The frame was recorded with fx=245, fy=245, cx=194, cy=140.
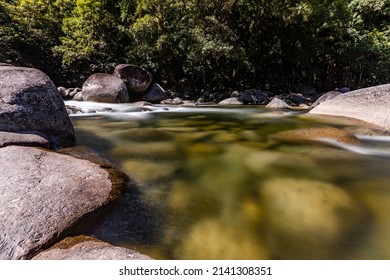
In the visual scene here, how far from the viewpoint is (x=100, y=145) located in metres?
5.20

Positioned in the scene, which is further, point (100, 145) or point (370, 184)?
point (100, 145)

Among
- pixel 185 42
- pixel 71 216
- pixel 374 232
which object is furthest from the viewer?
pixel 185 42

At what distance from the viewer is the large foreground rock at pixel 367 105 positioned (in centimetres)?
691

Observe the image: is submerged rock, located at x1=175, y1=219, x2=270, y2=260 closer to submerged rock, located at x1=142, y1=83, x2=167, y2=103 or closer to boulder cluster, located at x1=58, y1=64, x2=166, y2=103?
boulder cluster, located at x1=58, y1=64, x2=166, y2=103

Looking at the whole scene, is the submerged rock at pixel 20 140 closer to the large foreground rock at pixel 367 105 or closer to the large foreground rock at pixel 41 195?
the large foreground rock at pixel 41 195

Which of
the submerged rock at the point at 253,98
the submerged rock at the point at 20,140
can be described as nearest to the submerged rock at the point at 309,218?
the submerged rock at the point at 20,140

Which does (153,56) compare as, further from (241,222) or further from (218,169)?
(241,222)

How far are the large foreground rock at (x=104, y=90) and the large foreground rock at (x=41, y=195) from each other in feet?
39.7

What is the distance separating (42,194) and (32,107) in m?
2.84

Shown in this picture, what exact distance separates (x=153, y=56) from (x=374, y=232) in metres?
18.8

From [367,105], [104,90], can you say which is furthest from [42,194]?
[104,90]

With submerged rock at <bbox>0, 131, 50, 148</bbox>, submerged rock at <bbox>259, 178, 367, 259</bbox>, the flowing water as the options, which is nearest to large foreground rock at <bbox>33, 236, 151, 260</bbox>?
the flowing water

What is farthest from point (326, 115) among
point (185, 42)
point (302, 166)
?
point (185, 42)

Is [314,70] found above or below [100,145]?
above
